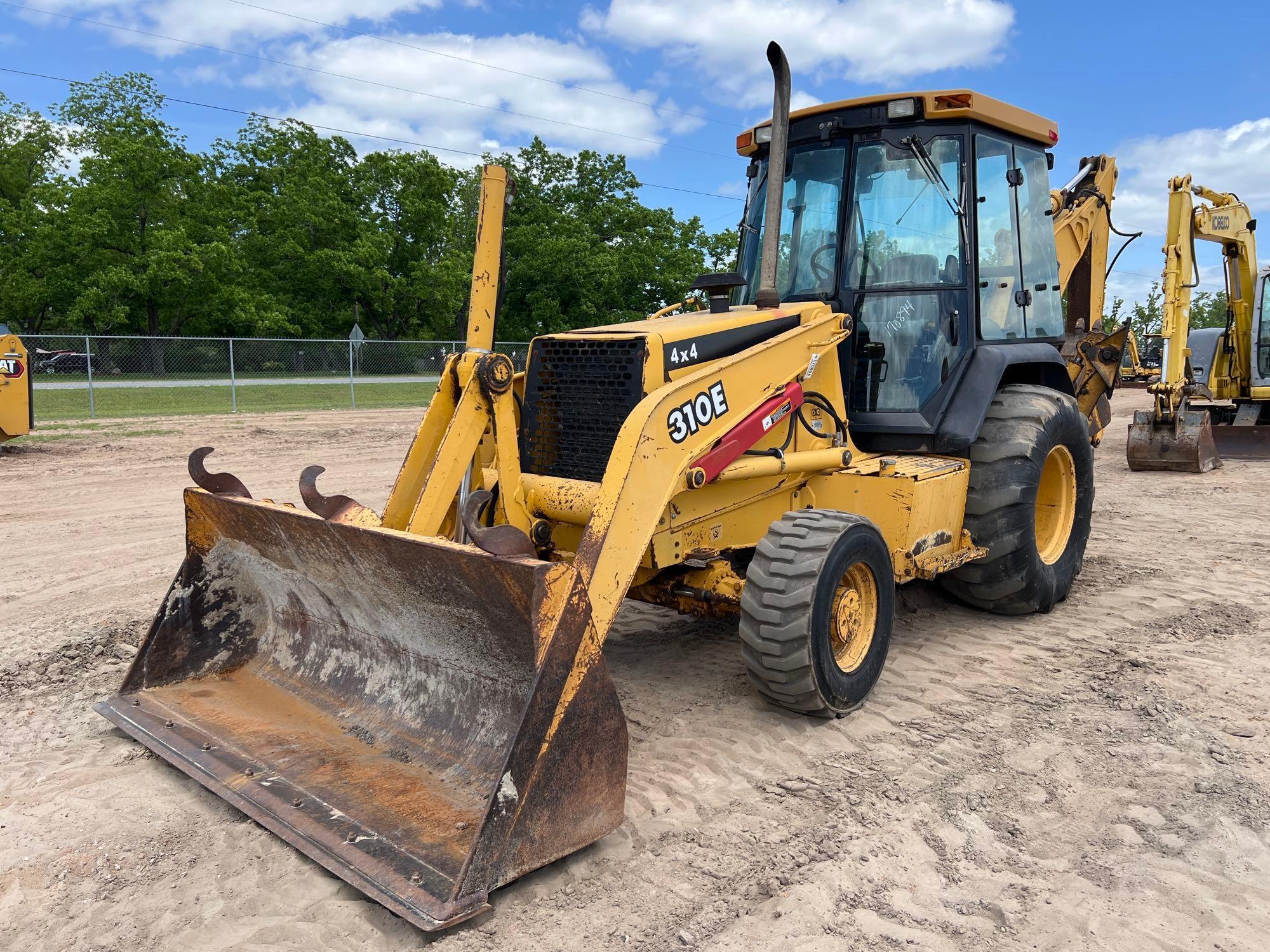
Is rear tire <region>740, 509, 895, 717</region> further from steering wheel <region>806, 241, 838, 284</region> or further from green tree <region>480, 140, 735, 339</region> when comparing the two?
green tree <region>480, 140, 735, 339</region>

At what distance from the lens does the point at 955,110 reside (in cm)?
521

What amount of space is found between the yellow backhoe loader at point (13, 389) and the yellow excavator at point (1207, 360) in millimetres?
13887

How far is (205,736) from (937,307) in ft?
13.4

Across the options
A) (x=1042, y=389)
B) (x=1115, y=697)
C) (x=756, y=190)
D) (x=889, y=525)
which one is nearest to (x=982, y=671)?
(x=1115, y=697)

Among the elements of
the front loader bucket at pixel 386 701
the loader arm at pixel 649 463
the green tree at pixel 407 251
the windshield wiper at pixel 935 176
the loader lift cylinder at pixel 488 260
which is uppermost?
the green tree at pixel 407 251

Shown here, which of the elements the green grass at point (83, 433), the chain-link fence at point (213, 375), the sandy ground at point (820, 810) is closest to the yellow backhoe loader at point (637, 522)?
the sandy ground at point (820, 810)

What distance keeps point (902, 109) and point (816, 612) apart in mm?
2870

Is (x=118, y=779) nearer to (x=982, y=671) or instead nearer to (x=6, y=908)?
(x=6, y=908)

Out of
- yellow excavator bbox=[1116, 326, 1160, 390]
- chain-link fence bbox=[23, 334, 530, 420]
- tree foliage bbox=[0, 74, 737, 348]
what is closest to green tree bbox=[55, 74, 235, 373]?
tree foliage bbox=[0, 74, 737, 348]

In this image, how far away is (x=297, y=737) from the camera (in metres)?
3.80

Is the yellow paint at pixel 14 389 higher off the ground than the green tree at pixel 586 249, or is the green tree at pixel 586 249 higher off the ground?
the green tree at pixel 586 249

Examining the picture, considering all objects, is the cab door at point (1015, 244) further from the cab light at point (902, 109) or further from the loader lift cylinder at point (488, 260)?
the loader lift cylinder at point (488, 260)

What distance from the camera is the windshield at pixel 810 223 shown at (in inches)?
211

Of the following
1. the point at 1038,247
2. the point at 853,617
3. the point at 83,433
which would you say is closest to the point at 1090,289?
the point at 1038,247
